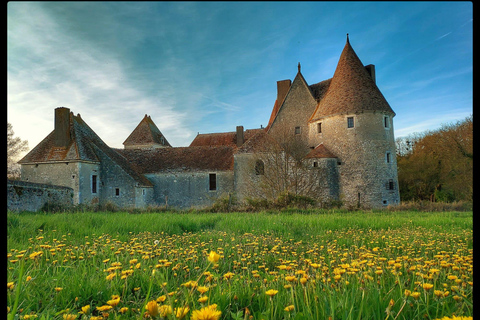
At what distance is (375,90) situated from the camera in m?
28.9

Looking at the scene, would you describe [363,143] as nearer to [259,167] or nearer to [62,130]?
[259,167]

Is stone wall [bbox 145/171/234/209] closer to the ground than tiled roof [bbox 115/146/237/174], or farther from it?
closer to the ground

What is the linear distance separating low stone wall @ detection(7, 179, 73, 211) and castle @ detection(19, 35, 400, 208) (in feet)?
25.9

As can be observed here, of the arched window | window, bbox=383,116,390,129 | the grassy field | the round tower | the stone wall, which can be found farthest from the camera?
the stone wall

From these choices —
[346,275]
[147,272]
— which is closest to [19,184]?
[147,272]

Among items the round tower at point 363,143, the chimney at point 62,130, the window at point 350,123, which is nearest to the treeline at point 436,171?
the round tower at point 363,143

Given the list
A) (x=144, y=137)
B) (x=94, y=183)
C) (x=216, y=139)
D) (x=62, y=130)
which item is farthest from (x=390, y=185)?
(x=144, y=137)

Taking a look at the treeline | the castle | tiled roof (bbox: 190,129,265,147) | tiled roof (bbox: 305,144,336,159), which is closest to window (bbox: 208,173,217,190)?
the castle

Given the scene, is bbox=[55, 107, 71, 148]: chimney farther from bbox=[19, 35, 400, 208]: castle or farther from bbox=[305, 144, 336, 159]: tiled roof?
bbox=[305, 144, 336, 159]: tiled roof

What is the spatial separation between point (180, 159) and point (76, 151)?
9672 millimetres

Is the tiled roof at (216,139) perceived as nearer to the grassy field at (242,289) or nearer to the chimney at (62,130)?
the chimney at (62,130)

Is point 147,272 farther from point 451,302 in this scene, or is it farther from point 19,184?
point 19,184

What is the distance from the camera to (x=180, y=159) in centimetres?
3347

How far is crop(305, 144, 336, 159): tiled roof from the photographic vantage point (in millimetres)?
28047
